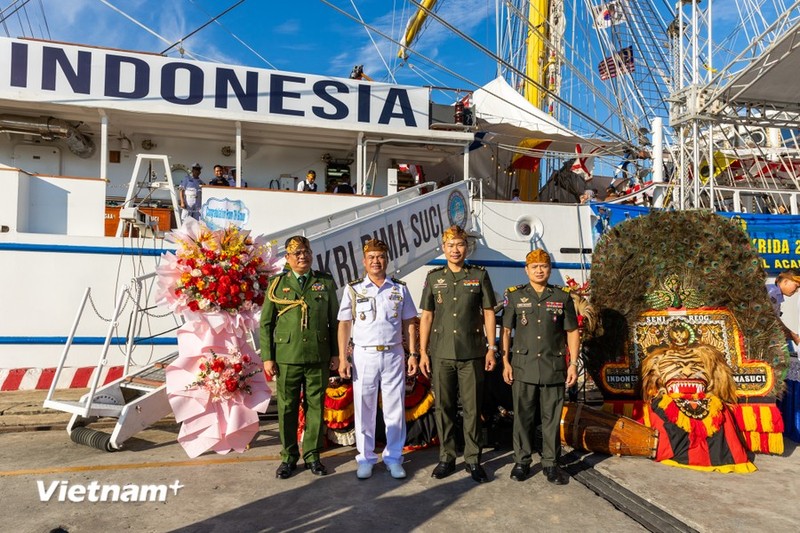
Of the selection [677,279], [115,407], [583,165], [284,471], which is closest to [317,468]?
[284,471]

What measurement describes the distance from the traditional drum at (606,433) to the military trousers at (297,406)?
203cm

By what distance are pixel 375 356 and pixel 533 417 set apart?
4.14ft

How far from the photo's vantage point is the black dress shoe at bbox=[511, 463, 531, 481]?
3.76m

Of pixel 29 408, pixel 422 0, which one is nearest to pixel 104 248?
pixel 29 408

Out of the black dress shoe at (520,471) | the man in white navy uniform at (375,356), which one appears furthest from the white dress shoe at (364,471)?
the black dress shoe at (520,471)

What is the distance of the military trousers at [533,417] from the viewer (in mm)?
3779

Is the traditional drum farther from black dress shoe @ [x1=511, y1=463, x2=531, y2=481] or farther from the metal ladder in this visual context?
the metal ladder

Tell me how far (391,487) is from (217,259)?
7.65 ft

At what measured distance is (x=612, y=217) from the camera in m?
9.24

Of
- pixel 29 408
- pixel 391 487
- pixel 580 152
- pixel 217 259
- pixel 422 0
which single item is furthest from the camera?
pixel 422 0

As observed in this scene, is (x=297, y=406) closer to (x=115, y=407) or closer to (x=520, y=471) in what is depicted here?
(x=520, y=471)

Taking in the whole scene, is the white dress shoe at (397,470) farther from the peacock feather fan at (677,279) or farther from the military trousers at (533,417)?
the peacock feather fan at (677,279)

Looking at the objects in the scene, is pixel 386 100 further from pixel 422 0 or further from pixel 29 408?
pixel 422 0

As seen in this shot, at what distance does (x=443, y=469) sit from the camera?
380 centimetres
